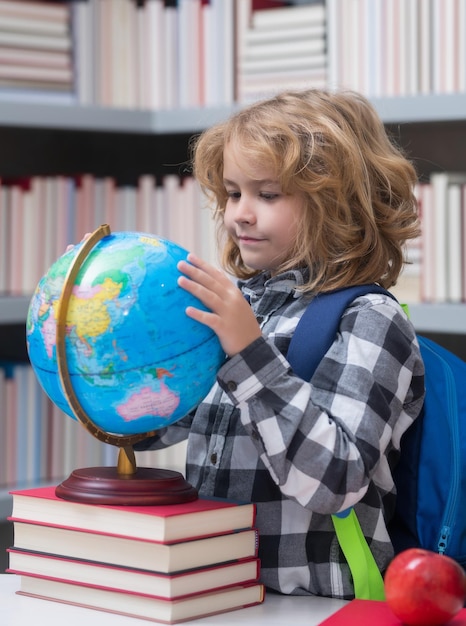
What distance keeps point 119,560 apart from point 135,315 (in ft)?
0.96

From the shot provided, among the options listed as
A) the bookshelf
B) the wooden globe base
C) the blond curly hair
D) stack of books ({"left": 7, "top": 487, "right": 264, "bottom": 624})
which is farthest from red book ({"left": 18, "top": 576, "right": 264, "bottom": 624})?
the bookshelf

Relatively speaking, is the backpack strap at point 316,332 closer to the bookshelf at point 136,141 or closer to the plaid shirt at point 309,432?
the plaid shirt at point 309,432

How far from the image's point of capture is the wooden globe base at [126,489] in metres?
1.31

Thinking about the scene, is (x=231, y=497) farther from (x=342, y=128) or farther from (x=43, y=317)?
(x=342, y=128)

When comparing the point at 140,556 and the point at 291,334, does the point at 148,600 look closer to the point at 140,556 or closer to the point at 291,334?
the point at 140,556

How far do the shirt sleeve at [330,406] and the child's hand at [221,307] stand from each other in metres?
0.02

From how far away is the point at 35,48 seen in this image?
3035 mm

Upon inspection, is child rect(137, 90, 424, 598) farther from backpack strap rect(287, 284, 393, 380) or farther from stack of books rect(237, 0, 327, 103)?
stack of books rect(237, 0, 327, 103)

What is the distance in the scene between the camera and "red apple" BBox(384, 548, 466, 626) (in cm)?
116

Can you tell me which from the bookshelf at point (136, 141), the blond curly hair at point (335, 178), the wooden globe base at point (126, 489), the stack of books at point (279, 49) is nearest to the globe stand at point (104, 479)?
the wooden globe base at point (126, 489)

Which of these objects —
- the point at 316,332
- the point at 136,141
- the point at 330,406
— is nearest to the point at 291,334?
the point at 316,332

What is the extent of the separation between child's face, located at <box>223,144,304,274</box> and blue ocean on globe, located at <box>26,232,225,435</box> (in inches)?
10.7

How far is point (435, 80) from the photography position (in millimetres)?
2732

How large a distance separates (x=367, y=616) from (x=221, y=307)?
40cm
